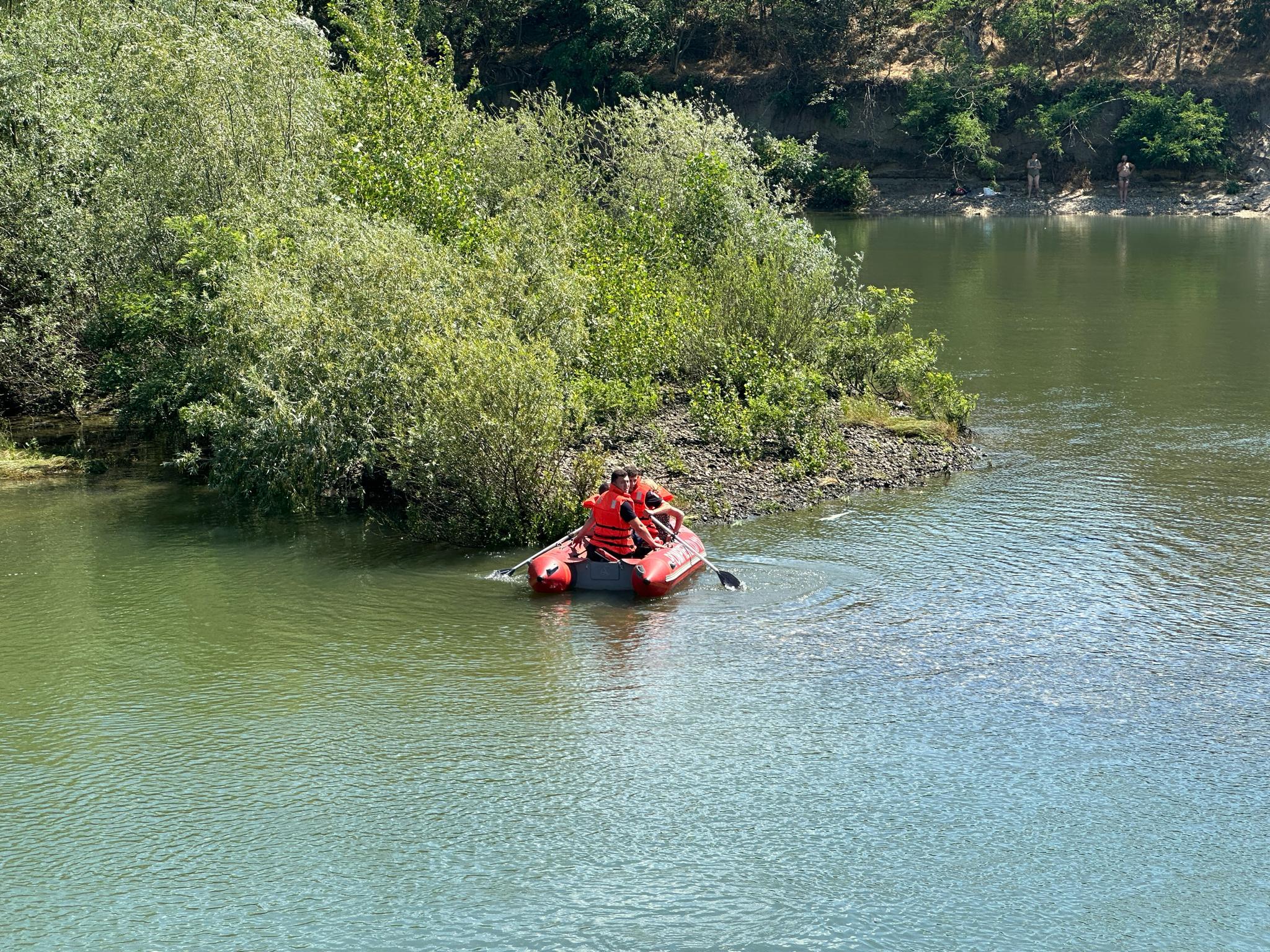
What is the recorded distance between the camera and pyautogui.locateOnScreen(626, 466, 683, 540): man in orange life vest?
17.6 metres

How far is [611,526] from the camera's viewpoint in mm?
17297

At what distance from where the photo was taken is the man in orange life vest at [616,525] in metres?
17.2

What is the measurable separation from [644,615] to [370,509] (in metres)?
5.86

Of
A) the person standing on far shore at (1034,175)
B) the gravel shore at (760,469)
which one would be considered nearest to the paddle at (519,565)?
the gravel shore at (760,469)

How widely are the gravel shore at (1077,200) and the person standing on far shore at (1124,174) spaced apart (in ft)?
0.91

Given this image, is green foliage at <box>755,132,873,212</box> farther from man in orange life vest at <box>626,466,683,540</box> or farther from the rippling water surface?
man in orange life vest at <box>626,466,683,540</box>

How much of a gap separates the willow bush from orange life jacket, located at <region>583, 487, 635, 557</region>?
1.67 metres

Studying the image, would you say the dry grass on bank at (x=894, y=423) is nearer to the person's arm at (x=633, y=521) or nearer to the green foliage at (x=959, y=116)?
the person's arm at (x=633, y=521)

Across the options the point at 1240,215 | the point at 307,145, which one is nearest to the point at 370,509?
the point at 307,145

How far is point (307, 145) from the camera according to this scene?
2495 cm

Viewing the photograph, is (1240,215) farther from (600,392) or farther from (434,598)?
(434,598)

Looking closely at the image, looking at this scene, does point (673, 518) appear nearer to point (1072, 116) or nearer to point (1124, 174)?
point (1124, 174)

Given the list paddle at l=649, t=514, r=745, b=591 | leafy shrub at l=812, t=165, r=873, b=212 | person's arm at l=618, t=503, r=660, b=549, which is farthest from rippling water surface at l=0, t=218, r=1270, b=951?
leafy shrub at l=812, t=165, r=873, b=212

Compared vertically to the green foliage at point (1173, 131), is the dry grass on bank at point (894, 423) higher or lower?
lower
